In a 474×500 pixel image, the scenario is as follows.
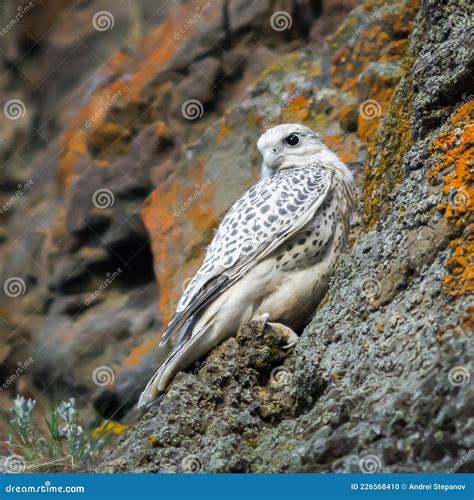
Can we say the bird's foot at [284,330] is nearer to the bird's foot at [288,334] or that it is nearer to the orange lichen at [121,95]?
the bird's foot at [288,334]

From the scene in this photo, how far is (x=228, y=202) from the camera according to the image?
6.64m

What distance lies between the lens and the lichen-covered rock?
3.13m

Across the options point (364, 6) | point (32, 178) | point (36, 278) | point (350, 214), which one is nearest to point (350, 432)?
point (350, 214)

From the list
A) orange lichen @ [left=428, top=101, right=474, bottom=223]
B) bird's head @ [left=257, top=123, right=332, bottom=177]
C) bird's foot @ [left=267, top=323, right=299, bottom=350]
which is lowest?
bird's foot @ [left=267, top=323, right=299, bottom=350]

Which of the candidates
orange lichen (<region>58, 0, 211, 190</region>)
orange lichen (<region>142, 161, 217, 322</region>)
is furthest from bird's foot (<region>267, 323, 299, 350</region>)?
orange lichen (<region>58, 0, 211, 190</region>)

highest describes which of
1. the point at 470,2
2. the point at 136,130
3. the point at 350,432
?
the point at 136,130

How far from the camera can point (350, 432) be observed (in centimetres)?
327

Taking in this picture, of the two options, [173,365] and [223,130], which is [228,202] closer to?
[223,130]

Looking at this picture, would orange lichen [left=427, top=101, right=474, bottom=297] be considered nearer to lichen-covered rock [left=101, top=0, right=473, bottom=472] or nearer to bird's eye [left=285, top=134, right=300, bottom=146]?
lichen-covered rock [left=101, top=0, right=473, bottom=472]

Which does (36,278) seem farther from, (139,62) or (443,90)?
(443,90)

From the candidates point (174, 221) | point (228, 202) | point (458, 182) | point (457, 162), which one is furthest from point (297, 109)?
point (458, 182)

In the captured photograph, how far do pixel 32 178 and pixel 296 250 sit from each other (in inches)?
155

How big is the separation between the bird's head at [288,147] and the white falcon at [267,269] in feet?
1.06

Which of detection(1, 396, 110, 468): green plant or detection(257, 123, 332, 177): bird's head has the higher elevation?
detection(257, 123, 332, 177): bird's head
